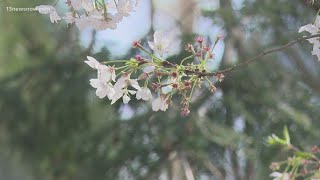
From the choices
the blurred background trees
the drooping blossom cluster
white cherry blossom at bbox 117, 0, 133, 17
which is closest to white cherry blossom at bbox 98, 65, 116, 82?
the drooping blossom cluster

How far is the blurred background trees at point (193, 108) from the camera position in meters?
1.85

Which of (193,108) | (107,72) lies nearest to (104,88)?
(107,72)

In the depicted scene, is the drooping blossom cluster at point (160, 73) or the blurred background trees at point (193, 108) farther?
the blurred background trees at point (193, 108)

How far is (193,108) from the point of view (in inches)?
77.9

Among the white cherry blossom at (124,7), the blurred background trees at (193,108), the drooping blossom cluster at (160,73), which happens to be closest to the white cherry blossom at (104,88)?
the drooping blossom cluster at (160,73)

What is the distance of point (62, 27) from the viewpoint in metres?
2.28

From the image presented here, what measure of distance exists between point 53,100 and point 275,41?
1.02 meters

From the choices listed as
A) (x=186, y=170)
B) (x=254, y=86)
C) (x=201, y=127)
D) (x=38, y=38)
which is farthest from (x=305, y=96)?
(x=38, y=38)

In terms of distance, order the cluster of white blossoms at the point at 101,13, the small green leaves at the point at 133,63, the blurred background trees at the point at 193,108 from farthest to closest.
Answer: the blurred background trees at the point at 193,108 → the cluster of white blossoms at the point at 101,13 → the small green leaves at the point at 133,63

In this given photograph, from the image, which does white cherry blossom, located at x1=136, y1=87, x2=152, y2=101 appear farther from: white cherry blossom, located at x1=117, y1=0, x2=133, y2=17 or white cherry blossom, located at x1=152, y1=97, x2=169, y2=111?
white cherry blossom, located at x1=117, y1=0, x2=133, y2=17

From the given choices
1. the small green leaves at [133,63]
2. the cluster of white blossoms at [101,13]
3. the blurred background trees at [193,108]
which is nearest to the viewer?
the small green leaves at [133,63]

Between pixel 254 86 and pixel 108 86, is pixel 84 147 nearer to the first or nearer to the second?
pixel 254 86

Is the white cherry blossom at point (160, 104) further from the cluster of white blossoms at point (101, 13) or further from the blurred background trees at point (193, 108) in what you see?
the blurred background trees at point (193, 108)

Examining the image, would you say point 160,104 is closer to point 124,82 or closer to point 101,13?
point 124,82
